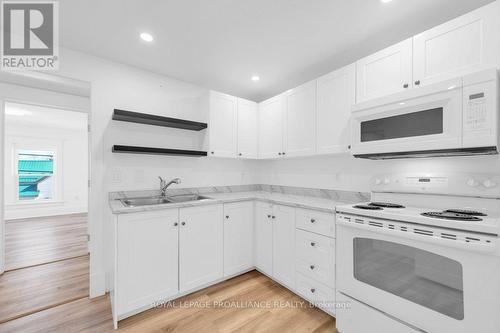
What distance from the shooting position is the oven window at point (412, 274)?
1206 millimetres

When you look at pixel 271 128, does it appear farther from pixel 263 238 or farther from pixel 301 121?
pixel 263 238

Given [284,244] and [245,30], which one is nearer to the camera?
[245,30]

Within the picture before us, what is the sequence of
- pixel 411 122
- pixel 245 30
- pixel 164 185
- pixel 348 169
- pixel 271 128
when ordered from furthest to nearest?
pixel 271 128
pixel 164 185
pixel 348 169
pixel 245 30
pixel 411 122

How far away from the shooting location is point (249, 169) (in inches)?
139

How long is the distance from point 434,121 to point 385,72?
0.57 m

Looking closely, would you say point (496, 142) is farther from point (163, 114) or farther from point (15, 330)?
point (15, 330)

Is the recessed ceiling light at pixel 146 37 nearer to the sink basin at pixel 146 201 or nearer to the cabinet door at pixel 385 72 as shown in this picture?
the sink basin at pixel 146 201

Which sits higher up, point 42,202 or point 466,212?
point 466,212

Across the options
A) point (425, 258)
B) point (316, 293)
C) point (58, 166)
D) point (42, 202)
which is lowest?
point (316, 293)

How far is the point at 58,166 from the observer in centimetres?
592

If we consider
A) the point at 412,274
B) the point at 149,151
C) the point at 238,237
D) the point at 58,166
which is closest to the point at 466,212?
the point at 412,274

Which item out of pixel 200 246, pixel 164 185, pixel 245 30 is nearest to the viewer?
pixel 245 30

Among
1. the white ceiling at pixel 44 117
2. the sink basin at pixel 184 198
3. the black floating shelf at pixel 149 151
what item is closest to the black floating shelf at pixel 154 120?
the black floating shelf at pixel 149 151

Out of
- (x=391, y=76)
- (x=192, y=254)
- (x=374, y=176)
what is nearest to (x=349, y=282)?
(x=374, y=176)
